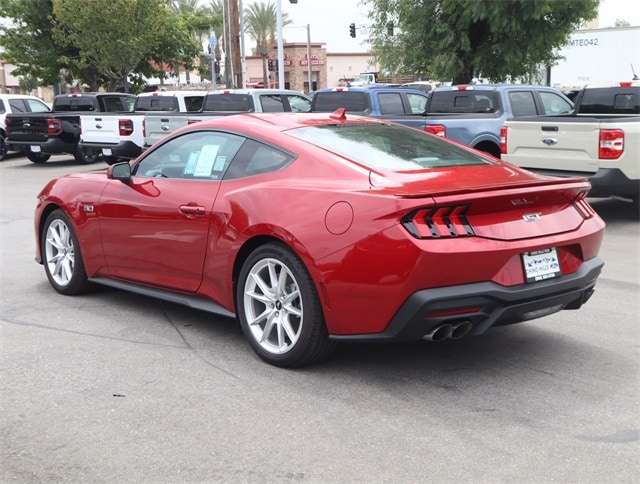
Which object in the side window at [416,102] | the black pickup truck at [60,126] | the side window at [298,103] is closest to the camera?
the side window at [416,102]

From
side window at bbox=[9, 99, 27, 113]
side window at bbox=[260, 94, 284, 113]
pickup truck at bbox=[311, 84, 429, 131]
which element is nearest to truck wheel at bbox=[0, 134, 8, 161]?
side window at bbox=[9, 99, 27, 113]

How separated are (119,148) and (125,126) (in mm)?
534

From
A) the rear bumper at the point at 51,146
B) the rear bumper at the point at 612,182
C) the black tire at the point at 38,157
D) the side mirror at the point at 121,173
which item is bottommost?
the black tire at the point at 38,157

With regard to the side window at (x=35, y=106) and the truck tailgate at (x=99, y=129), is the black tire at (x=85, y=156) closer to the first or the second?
the truck tailgate at (x=99, y=129)

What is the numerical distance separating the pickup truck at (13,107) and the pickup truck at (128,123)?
4.30m

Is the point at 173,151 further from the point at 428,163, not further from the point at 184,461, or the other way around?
the point at 184,461

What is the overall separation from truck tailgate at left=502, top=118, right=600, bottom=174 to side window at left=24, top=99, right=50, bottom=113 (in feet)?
56.1

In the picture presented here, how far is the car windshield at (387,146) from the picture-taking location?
500 cm

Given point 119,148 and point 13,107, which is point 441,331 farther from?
point 13,107

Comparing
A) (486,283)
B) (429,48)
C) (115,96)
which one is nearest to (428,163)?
(486,283)

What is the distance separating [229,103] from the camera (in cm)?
1755

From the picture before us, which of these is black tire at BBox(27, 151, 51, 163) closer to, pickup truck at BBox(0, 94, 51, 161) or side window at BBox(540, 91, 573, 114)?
pickup truck at BBox(0, 94, 51, 161)

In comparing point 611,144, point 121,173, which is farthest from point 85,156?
point 121,173

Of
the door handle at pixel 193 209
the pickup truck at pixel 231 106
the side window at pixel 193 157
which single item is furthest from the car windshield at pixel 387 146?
the pickup truck at pixel 231 106
